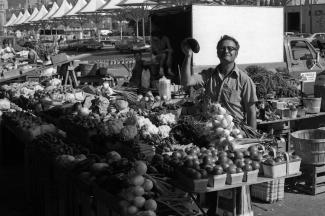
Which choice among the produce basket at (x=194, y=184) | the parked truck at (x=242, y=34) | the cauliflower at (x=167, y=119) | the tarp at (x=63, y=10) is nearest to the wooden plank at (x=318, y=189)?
the cauliflower at (x=167, y=119)

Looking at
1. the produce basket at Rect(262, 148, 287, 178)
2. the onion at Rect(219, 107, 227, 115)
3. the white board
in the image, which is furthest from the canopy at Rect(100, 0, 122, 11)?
the produce basket at Rect(262, 148, 287, 178)

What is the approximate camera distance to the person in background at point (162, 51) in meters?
9.38

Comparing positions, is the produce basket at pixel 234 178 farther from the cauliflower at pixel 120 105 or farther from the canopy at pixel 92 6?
the canopy at pixel 92 6

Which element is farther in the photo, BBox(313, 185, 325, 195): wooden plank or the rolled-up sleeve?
BBox(313, 185, 325, 195): wooden plank

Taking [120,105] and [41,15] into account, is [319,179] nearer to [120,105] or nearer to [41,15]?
[120,105]

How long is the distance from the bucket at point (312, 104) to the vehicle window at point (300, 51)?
113 inches

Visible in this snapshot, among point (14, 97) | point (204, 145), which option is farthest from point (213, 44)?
point (204, 145)

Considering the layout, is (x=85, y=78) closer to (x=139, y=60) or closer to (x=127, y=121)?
(x=139, y=60)

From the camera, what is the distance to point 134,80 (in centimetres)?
897

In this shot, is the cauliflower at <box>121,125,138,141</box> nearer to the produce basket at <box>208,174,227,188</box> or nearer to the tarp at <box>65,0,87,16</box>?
the produce basket at <box>208,174,227,188</box>

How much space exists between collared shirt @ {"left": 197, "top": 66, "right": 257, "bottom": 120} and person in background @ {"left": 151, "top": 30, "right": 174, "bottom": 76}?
14.8 ft

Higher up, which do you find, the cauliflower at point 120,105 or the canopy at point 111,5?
the canopy at point 111,5

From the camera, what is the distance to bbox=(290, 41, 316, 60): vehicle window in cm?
970

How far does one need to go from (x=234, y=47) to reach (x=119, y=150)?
5.10 ft
